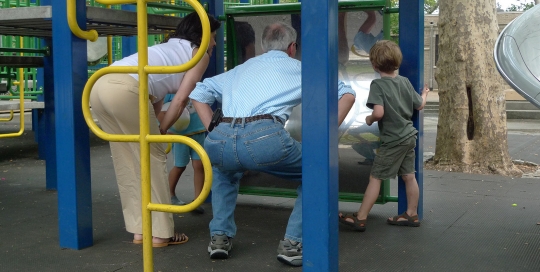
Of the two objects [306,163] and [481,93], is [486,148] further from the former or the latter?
[306,163]

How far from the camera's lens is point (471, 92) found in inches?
292

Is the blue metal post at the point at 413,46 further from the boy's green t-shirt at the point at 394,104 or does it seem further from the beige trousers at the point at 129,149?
the beige trousers at the point at 129,149

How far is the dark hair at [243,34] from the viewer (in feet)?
16.4

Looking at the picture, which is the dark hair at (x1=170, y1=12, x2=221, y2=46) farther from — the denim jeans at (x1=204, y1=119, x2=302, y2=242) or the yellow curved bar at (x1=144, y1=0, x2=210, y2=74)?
the yellow curved bar at (x1=144, y1=0, x2=210, y2=74)

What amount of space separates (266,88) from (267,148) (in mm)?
359

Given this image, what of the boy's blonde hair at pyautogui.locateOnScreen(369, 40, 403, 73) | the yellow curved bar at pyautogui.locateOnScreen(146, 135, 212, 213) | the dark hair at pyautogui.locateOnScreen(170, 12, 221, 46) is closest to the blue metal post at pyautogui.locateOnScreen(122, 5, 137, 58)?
the dark hair at pyautogui.locateOnScreen(170, 12, 221, 46)

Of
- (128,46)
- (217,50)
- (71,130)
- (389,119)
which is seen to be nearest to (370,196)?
(389,119)

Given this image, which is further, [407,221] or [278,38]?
[407,221]

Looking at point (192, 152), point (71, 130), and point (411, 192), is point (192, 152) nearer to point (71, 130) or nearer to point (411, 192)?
point (71, 130)

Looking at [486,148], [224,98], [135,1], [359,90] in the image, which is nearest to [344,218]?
[359,90]

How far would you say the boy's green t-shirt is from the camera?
4240mm

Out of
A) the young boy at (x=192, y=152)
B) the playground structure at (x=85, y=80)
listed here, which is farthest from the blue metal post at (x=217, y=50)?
the young boy at (x=192, y=152)

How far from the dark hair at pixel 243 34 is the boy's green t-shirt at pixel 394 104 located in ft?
3.81

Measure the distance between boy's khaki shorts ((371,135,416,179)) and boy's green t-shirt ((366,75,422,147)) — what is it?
0.04 meters
